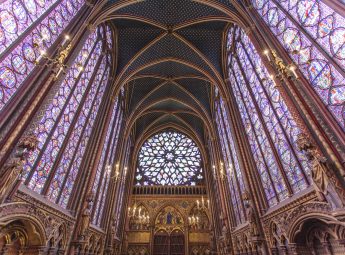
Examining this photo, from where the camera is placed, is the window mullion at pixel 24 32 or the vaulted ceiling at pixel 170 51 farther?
the vaulted ceiling at pixel 170 51

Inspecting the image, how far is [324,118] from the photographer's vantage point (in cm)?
619

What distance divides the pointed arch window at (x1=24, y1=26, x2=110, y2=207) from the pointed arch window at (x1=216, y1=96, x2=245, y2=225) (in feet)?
30.2

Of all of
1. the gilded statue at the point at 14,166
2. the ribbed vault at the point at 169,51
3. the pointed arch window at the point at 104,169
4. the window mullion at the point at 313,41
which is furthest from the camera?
the ribbed vault at the point at 169,51

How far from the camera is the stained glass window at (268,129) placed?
27.2ft

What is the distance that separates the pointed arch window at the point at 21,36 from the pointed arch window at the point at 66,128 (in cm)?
107

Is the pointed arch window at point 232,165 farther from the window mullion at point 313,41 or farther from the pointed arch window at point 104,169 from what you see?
the pointed arch window at point 104,169

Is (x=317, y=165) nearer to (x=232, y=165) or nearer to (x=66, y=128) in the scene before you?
(x=232, y=165)

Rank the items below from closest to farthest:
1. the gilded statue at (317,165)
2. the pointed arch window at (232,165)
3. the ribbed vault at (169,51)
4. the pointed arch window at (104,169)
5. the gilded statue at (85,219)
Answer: the gilded statue at (317,165)
the gilded statue at (85,219)
the pointed arch window at (104,169)
the pointed arch window at (232,165)
the ribbed vault at (169,51)

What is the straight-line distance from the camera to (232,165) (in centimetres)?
1512

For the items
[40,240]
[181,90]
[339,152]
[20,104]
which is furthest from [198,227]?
[20,104]

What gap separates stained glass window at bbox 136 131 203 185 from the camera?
23.4m

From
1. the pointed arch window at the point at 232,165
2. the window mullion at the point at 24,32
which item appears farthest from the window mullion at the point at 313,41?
the window mullion at the point at 24,32

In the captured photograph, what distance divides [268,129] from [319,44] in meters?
4.28

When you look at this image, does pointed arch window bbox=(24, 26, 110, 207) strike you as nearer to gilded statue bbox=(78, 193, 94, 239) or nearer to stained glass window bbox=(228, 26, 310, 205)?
gilded statue bbox=(78, 193, 94, 239)
